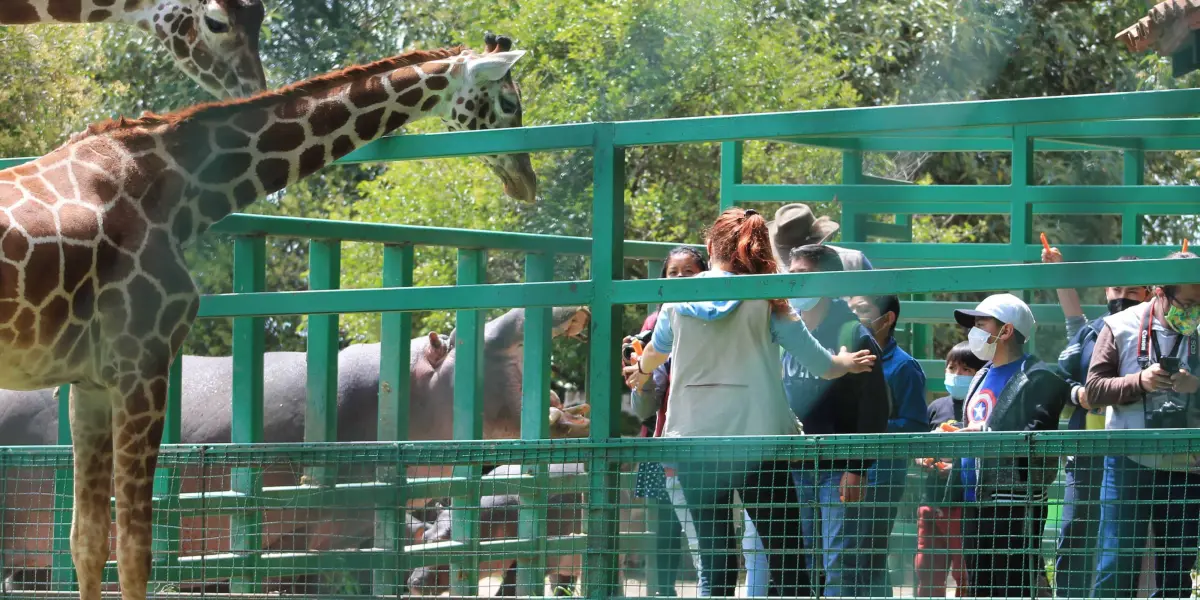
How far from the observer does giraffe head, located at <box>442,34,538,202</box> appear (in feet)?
18.0

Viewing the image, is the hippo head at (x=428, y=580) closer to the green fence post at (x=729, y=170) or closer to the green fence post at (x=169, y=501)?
the green fence post at (x=169, y=501)

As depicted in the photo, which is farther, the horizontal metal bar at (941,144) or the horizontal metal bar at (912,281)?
the horizontal metal bar at (941,144)

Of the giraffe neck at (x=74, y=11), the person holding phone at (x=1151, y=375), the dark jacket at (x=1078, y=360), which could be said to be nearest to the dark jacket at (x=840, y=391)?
the person holding phone at (x=1151, y=375)

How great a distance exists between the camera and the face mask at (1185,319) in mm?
5219

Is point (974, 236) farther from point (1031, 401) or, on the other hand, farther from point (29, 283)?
point (29, 283)

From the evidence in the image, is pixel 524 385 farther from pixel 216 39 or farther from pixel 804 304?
pixel 216 39

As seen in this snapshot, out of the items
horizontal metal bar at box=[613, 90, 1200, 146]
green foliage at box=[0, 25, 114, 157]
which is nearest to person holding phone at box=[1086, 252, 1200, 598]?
horizontal metal bar at box=[613, 90, 1200, 146]

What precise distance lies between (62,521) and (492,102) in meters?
Result: 2.32

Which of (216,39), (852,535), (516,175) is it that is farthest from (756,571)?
(216,39)

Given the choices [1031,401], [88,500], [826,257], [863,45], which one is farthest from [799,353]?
[863,45]

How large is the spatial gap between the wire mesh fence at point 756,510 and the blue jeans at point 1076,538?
0.05 ft

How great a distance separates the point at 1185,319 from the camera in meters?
5.23

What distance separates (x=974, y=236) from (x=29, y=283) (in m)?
14.1

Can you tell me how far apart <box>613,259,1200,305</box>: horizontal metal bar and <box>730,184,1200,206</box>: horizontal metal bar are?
104 inches
